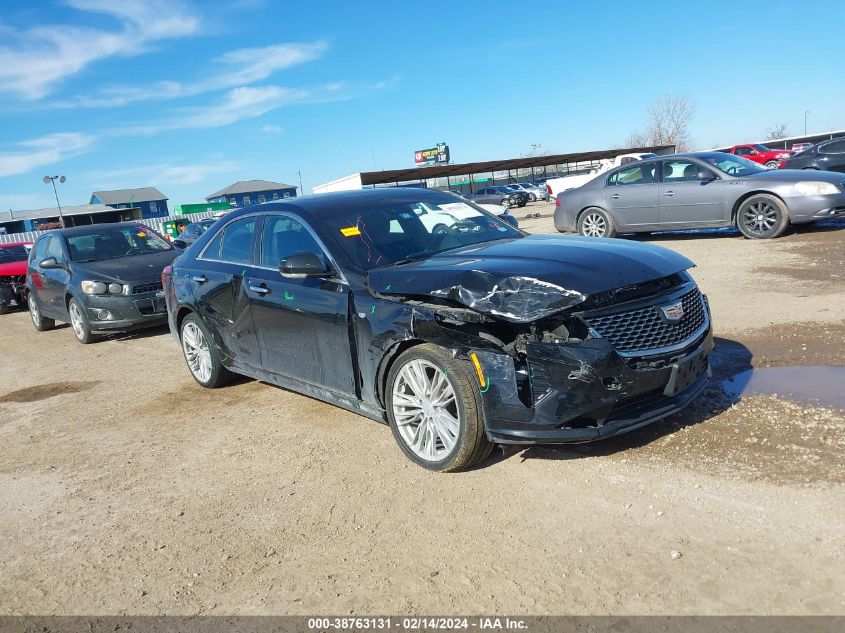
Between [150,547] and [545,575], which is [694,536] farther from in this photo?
[150,547]

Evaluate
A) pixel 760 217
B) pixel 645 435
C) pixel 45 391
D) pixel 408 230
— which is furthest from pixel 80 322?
pixel 760 217

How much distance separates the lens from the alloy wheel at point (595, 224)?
1293 centimetres

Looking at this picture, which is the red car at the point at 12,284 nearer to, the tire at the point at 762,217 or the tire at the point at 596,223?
the tire at the point at 596,223

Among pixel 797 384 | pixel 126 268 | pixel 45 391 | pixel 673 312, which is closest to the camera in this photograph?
pixel 673 312

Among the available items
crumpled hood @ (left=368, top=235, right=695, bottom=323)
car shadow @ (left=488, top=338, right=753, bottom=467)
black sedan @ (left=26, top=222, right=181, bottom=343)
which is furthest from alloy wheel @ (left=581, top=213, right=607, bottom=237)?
crumpled hood @ (left=368, top=235, right=695, bottom=323)

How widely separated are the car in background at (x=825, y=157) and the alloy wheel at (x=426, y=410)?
1702 centimetres

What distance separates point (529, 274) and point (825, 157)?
17221 millimetres

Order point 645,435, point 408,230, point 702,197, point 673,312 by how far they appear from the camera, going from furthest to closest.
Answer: point 702,197
point 408,230
point 645,435
point 673,312

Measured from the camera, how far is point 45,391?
7.21 meters

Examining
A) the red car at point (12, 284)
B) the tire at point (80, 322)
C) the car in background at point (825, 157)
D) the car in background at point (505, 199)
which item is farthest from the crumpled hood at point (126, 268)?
the car in background at point (505, 199)

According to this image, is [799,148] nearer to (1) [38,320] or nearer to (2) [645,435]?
(1) [38,320]

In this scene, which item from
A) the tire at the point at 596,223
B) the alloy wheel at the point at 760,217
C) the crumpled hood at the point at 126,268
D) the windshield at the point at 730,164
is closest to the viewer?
the crumpled hood at the point at 126,268

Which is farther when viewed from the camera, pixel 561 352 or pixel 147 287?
pixel 147 287

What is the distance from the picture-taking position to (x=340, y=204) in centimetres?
506
